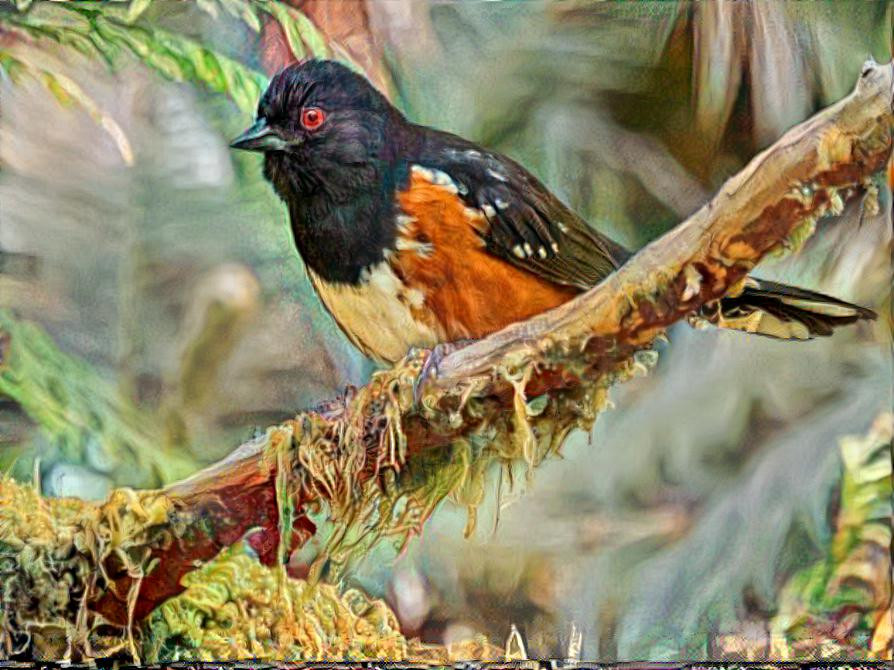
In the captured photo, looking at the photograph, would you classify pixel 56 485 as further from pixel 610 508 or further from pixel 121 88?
pixel 610 508

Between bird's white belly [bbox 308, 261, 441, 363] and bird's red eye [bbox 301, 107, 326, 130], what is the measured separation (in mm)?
243

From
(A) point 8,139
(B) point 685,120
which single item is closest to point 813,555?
(B) point 685,120

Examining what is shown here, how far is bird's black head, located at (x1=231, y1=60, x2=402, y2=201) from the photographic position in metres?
1.65

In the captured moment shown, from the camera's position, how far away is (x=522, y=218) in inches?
64.2

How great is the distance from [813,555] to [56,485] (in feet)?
4.31

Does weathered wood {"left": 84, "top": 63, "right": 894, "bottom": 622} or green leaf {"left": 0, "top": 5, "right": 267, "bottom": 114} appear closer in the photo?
weathered wood {"left": 84, "top": 63, "right": 894, "bottom": 622}

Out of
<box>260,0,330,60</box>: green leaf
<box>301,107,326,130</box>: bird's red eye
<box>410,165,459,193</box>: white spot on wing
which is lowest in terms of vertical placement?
<box>410,165,459,193</box>: white spot on wing

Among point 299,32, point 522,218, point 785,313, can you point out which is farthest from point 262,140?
point 785,313

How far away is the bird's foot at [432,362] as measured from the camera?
63.0 inches

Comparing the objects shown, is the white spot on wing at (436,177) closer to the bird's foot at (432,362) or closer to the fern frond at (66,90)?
the bird's foot at (432,362)

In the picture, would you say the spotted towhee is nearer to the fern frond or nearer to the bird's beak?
the bird's beak

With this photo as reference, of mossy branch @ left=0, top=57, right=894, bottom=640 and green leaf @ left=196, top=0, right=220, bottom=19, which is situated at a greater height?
green leaf @ left=196, top=0, right=220, bottom=19

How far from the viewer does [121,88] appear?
5.70 feet

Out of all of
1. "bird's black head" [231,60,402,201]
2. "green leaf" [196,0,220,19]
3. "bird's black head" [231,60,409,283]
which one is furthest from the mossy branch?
"green leaf" [196,0,220,19]
